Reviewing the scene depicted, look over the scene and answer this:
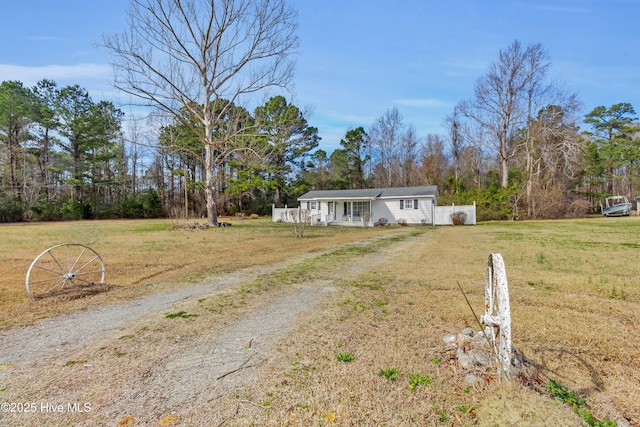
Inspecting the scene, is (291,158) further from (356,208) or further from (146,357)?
(146,357)

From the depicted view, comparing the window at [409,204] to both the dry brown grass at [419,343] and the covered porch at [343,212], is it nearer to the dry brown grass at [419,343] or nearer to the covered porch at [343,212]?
the covered porch at [343,212]

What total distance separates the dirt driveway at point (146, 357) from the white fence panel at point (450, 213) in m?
20.1

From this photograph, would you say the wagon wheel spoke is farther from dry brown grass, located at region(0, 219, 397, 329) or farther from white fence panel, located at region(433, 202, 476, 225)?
white fence panel, located at region(433, 202, 476, 225)

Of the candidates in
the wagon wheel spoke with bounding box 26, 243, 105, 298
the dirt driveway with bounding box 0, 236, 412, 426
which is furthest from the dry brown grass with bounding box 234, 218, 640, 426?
the wagon wheel spoke with bounding box 26, 243, 105, 298

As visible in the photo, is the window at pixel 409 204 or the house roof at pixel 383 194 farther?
the window at pixel 409 204

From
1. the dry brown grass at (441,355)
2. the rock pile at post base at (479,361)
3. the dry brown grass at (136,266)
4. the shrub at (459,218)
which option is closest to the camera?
the dry brown grass at (441,355)

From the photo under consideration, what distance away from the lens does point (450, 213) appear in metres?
22.4

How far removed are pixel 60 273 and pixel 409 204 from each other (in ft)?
71.6

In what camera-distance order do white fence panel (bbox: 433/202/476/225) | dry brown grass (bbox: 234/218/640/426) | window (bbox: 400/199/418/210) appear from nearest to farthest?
dry brown grass (bbox: 234/218/640/426)
white fence panel (bbox: 433/202/476/225)
window (bbox: 400/199/418/210)

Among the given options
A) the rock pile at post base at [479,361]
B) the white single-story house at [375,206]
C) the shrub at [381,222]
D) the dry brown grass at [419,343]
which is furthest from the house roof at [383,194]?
the rock pile at post base at [479,361]

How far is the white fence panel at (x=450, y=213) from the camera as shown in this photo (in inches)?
865

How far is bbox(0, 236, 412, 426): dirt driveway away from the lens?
2.02 metres

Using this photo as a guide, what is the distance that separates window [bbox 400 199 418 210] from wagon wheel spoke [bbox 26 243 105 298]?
66.0 feet

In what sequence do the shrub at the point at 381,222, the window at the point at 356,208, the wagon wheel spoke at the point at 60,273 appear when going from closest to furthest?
the wagon wheel spoke at the point at 60,273 < the shrub at the point at 381,222 < the window at the point at 356,208
